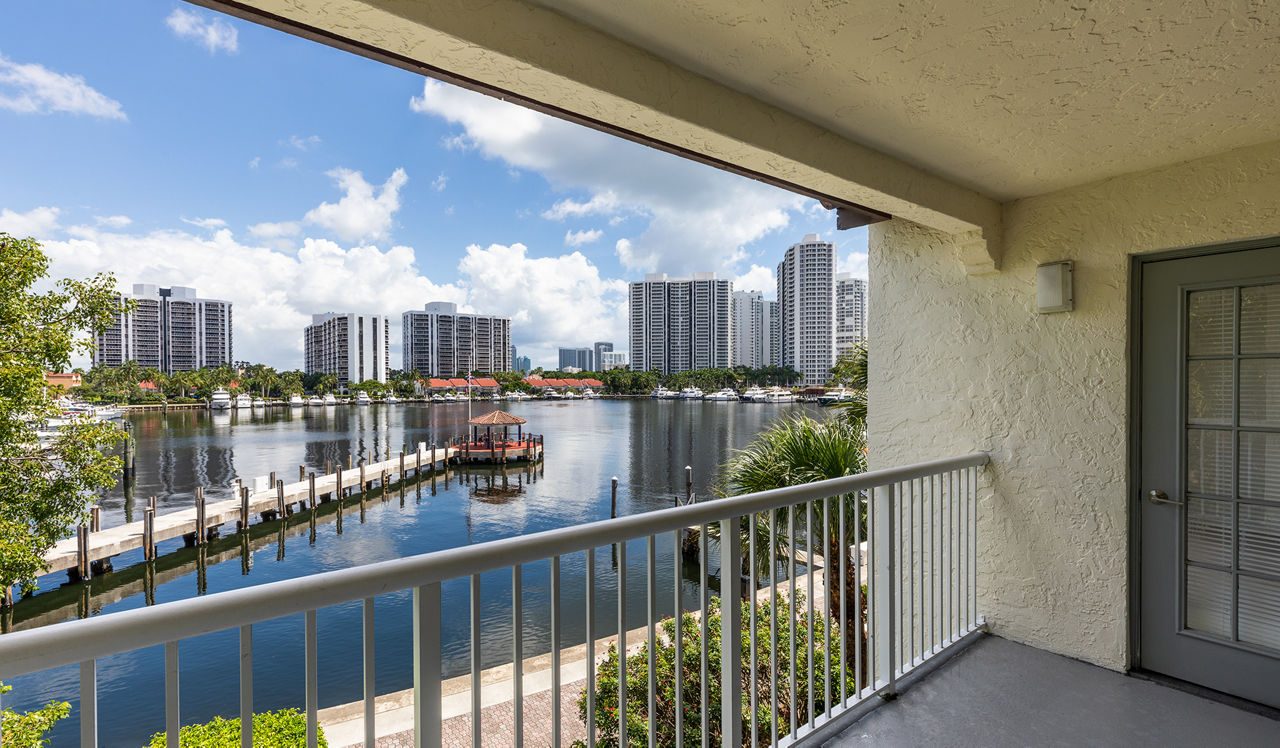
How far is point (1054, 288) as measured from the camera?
263cm

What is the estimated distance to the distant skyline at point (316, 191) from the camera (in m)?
29.8

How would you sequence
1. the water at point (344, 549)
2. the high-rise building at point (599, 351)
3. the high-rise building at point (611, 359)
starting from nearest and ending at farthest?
the water at point (344, 549) < the high-rise building at point (611, 359) < the high-rise building at point (599, 351)

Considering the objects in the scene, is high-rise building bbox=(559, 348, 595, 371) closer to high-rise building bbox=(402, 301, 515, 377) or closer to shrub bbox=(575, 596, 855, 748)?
high-rise building bbox=(402, 301, 515, 377)

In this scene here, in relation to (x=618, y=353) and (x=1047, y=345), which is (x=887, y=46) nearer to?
(x=1047, y=345)

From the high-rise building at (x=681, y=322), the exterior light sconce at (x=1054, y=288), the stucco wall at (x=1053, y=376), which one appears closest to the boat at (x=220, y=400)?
the high-rise building at (x=681, y=322)

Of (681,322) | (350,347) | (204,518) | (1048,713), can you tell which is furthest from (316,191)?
(1048,713)

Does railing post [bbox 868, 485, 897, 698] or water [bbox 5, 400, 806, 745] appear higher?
railing post [bbox 868, 485, 897, 698]

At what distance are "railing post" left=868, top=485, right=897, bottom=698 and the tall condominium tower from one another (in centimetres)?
4614

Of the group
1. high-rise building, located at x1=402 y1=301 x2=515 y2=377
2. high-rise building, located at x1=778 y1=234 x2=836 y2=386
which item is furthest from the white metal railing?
high-rise building, located at x1=402 y1=301 x2=515 y2=377

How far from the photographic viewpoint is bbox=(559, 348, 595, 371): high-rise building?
8962 centimetres

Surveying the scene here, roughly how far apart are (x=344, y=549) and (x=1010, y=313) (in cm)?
1800

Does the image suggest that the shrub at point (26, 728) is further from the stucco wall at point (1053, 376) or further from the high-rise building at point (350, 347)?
the high-rise building at point (350, 347)

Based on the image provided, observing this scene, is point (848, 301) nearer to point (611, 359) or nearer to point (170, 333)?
point (170, 333)

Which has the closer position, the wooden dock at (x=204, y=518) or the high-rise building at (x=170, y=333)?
the wooden dock at (x=204, y=518)
